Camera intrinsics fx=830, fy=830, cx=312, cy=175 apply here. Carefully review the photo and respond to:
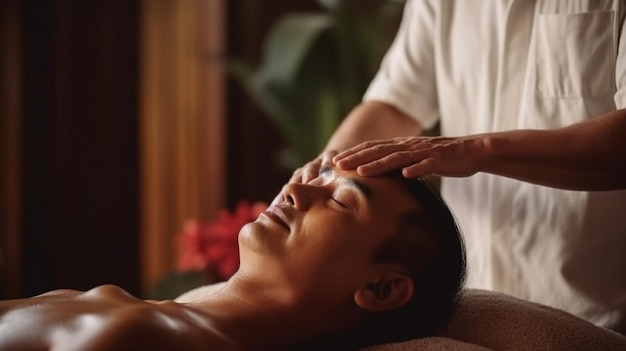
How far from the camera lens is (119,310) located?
45.0 inches

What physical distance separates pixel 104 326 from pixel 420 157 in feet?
1.80

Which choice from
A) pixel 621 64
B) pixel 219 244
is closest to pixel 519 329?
pixel 621 64

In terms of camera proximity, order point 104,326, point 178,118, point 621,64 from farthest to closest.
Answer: point 178,118 → point 621,64 → point 104,326

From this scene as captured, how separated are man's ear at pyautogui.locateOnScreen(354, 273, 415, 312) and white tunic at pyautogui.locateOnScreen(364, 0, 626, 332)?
39cm

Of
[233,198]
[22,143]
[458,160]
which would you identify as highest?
[458,160]

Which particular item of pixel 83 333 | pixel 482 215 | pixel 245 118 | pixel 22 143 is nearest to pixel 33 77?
pixel 22 143

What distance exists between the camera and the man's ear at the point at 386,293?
1293 millimetres

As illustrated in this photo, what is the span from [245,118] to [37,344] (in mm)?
2287

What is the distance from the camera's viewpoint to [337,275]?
1.29 m

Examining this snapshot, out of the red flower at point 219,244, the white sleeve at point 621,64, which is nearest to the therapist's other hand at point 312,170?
the white sleeve at point 621,64

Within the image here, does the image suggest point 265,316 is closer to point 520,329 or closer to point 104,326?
point 104,326

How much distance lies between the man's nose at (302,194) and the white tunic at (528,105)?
457 millimetres

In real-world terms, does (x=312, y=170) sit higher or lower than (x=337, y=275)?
higher

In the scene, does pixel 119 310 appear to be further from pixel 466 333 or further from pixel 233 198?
pixel 233 198
